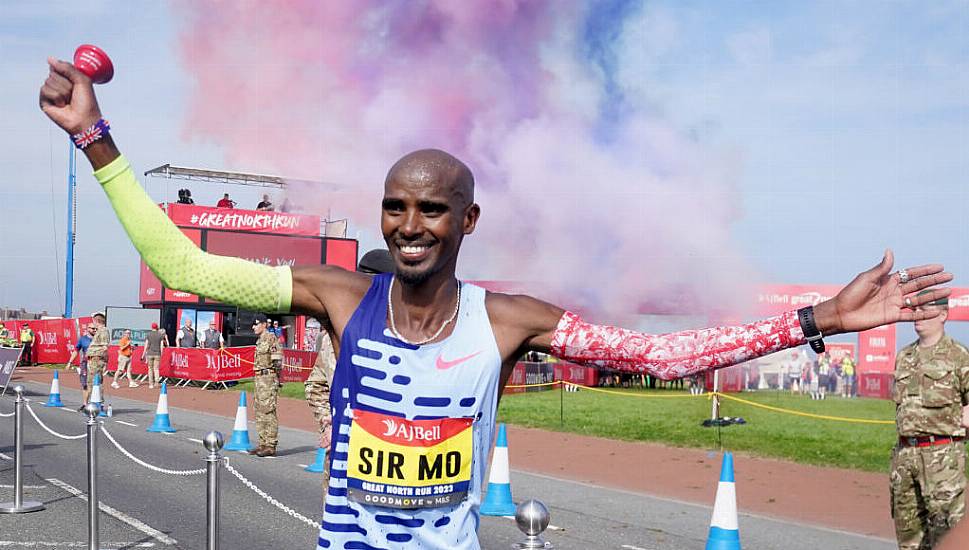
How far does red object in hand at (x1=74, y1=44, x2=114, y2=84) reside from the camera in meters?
2.70

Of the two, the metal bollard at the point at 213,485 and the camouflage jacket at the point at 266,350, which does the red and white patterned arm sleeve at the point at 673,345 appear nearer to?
the metal bollard at the point at 213,485

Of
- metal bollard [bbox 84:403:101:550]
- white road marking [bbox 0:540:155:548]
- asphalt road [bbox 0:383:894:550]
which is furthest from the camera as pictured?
asphalt road [bbox 0:383:894:550]

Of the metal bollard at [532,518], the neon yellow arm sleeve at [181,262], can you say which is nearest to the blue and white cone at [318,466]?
the metal bollard at [532,518]

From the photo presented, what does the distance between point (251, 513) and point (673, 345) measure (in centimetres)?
791

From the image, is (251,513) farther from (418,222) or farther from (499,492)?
(418,222)

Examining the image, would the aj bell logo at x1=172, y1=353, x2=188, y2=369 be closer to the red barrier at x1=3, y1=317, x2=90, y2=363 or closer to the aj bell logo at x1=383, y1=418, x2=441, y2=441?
the red barrier at x1=3, y1=317, x2=90, y2=363

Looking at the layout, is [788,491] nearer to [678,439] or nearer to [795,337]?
[678,439]

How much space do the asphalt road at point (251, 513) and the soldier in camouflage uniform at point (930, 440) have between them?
211cm

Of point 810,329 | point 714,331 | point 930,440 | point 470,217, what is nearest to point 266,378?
point 930,440

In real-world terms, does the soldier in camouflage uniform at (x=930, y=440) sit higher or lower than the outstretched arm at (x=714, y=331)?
lower

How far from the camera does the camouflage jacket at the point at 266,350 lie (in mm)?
13680

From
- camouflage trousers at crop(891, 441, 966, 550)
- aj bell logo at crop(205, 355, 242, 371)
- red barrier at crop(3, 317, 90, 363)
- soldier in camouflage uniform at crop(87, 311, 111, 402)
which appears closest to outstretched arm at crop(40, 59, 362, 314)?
camouflage trousers at crop(891, 441, 966, 550)

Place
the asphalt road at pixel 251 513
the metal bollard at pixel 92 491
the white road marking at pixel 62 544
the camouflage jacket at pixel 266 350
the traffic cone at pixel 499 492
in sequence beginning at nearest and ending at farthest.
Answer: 1. the metal bollard at pixel 92 491
2. the white road marking at pixel 62 544
3. the asphalt road at pixel 251 513
4. the traffic cone at pixel 499 492
5. the camouflage jacket at pixel 266 350

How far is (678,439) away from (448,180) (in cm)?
1639
